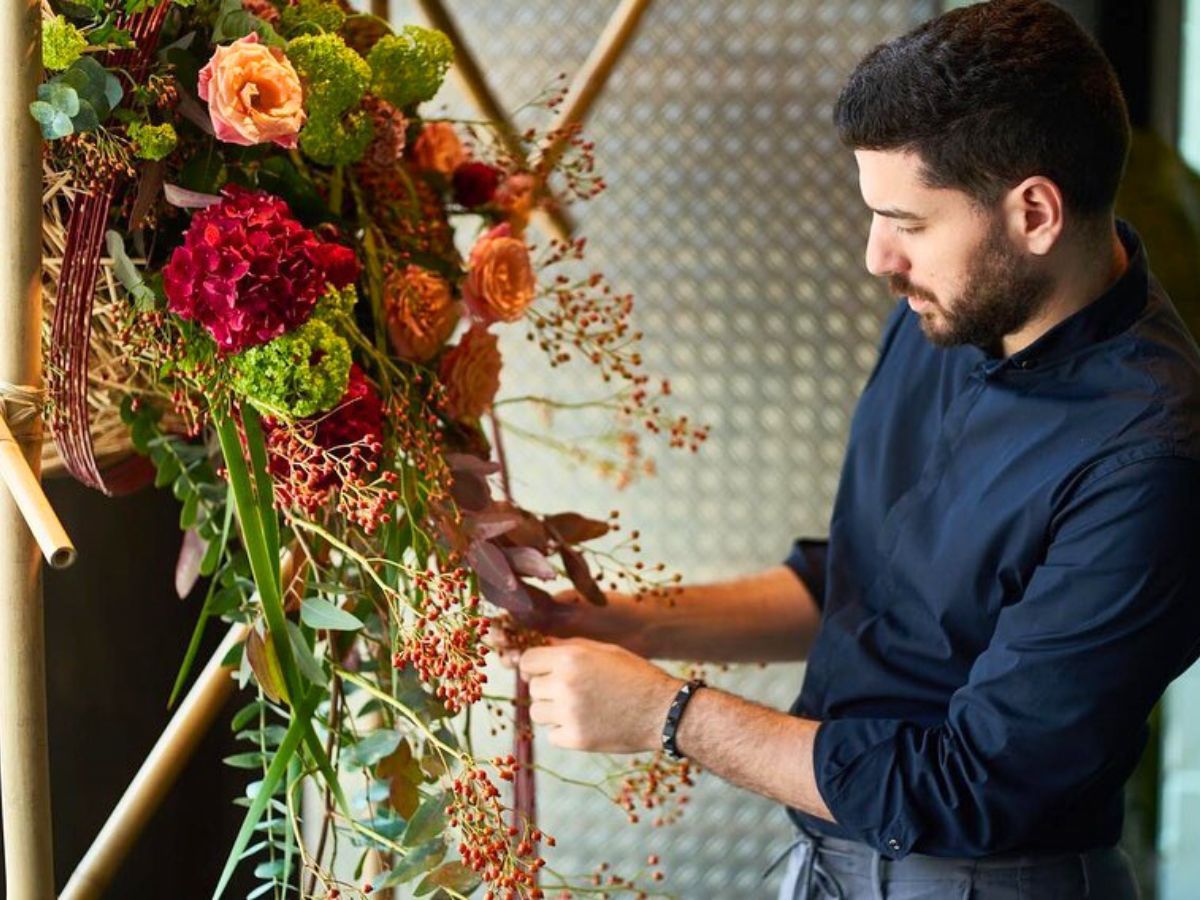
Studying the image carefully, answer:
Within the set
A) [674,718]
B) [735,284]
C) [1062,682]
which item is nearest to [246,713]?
[674,718]

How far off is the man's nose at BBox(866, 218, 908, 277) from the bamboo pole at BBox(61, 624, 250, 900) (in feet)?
1.88

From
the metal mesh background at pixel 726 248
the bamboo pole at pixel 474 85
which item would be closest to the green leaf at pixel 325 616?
the bamboo pole at pixel 474 85

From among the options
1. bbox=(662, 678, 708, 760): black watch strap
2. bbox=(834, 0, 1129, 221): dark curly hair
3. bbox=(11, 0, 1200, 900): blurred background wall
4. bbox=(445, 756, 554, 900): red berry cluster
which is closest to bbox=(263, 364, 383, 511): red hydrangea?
bbox=(445, 756, 554, 900): red berry cluster

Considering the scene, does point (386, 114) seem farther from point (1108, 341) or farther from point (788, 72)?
point (788, 72)

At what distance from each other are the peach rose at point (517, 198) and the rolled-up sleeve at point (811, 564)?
19.4 inches

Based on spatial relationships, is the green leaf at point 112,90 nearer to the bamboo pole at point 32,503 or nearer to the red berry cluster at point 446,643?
the bamboo pole at point 32,503

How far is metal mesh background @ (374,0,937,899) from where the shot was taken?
6.65ft

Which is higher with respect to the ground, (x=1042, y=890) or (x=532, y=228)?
(x=532, y=228)

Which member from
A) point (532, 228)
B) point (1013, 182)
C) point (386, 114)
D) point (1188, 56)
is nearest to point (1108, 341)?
point (1013, 182)

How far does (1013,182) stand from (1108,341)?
0.16 meters

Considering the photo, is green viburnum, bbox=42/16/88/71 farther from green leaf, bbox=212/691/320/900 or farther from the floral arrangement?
green leaf, bbox=212/691/320/900

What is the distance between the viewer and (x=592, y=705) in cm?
124

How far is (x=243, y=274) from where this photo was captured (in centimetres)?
97

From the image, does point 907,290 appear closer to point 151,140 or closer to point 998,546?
point 998,546
